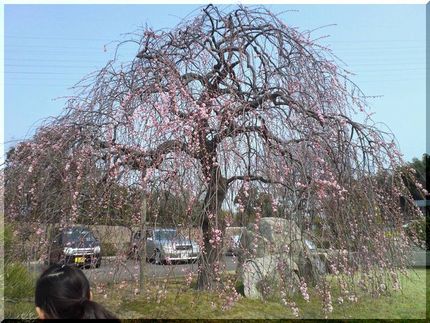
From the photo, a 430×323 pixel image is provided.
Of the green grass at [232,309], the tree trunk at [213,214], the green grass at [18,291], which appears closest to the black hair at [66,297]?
the tree trunk at [213,214]

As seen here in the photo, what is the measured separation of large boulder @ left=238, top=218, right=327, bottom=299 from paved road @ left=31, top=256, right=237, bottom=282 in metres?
0.21

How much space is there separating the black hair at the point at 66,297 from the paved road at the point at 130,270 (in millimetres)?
2090

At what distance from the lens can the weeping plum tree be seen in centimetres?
371

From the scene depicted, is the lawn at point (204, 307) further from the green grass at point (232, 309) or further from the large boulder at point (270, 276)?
the large boulder at point (270, 276)

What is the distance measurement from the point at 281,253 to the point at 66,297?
89.5 inches

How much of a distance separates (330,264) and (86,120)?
255 cm

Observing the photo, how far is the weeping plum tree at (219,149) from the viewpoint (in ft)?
12.2

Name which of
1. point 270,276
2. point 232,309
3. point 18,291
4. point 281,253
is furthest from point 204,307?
point 18,291

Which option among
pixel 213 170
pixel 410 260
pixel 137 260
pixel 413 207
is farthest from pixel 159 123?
pixel 410 260

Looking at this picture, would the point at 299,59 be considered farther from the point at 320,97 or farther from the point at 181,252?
the point at 181,252

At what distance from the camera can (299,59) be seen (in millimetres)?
4578

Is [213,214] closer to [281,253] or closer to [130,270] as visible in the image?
[281,253]

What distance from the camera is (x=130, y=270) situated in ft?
13.2

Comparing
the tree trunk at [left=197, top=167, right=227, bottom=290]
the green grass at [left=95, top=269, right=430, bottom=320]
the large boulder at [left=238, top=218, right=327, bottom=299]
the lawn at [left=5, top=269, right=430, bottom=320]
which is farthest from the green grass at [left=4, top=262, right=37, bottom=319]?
the large boulder at [left=238, top=218, right=327, bottom=299]
